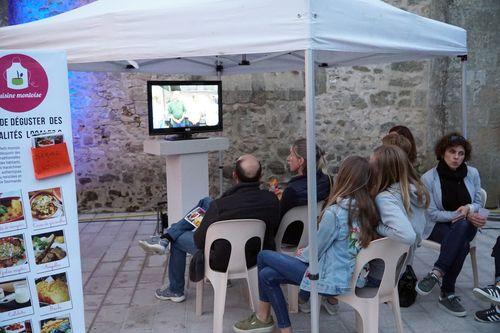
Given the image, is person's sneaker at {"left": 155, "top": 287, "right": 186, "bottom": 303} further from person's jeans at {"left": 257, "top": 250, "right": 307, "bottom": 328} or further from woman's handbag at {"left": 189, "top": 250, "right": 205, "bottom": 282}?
person's jeans at {"left": 257, "top": 250, "right": 307, "bottom": 328}

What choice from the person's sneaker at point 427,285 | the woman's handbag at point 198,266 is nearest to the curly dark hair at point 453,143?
the person's sneaker at point 427,285

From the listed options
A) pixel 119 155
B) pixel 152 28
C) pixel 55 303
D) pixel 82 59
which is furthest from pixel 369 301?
pixel 119 155

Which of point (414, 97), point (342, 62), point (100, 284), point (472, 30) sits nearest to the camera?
point (100, 284)

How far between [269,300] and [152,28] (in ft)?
5.66

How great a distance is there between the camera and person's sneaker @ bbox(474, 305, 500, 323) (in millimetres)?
3479

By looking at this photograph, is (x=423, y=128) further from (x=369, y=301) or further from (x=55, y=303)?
(x=55, y=303)

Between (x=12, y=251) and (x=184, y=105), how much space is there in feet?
9.17

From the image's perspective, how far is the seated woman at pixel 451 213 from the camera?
361 centimetres

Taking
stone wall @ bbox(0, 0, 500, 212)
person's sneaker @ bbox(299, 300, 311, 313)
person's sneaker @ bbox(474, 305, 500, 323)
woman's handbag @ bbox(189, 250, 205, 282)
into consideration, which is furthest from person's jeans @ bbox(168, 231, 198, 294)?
stone wall @ bbox(0, 0, 500, 212)

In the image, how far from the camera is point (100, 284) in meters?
4.28

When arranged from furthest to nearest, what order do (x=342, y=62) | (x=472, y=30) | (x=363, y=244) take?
(x=472, y=30) → (x=342, y=62) → (x=363, y=244)

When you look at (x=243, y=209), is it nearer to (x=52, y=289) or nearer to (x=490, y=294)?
(x=52, y=289)

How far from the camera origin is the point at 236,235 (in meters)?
3.23

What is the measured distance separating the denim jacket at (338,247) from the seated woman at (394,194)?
188 millimetres
